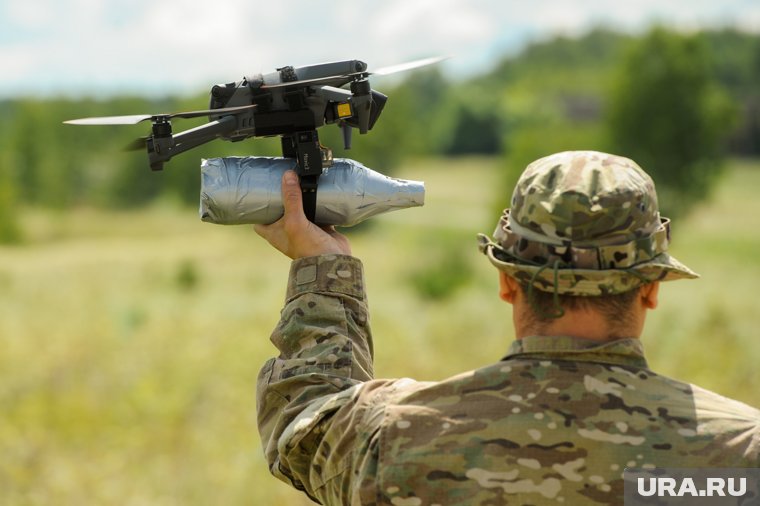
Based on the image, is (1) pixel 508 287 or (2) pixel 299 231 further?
(2) pixel 299 231

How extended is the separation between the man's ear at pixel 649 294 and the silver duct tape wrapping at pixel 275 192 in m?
0.94

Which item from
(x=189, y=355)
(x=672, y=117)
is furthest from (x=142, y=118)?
(x=672, y=117)

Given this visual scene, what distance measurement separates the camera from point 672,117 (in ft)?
157

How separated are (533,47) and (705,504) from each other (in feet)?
642

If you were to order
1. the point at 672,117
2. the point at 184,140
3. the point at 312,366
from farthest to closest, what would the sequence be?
the point at 672,117 < the point at 184,140 < the point at 312,366

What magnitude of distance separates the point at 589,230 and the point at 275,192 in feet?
A: 3.58

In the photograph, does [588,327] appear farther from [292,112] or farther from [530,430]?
[292,112]

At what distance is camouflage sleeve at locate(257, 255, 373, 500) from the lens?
2777 millimetres

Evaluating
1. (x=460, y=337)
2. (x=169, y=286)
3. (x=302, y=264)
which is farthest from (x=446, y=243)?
(x=302, y=264)

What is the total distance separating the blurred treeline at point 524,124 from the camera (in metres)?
47.9

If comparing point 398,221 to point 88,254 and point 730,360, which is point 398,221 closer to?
point 88,254

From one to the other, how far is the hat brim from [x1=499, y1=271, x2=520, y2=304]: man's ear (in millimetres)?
41

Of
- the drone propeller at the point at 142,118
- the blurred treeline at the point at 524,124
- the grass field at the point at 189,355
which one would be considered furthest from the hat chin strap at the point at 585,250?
the grass field at the point at 189,355

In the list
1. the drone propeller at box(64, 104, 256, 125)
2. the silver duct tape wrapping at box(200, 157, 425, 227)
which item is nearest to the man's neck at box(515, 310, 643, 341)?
the silver duct tape wrapping at box(200, 157, 425, 227)
